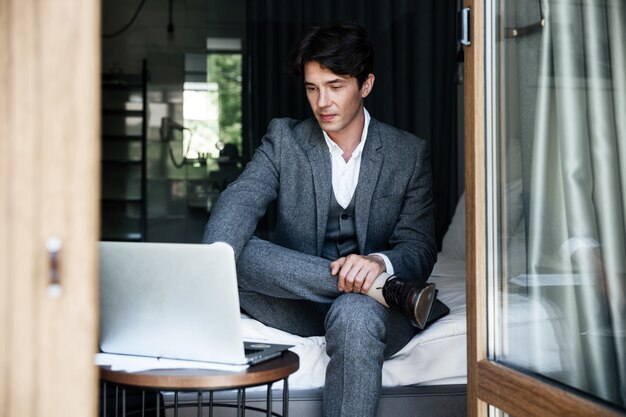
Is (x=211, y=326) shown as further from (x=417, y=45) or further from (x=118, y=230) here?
(x=118, y=230)

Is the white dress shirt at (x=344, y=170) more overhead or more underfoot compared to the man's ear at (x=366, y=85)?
more underfoot

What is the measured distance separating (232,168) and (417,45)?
1.55 m

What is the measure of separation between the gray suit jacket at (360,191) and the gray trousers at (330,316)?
0.20 meters

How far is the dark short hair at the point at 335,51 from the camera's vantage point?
2441 mm

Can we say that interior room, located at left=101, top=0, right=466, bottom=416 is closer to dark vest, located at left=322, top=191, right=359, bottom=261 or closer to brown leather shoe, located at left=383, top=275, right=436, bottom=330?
dark vest, located at left=322, top=191, right=359, bottom=261

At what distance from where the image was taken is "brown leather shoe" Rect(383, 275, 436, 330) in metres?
1.91

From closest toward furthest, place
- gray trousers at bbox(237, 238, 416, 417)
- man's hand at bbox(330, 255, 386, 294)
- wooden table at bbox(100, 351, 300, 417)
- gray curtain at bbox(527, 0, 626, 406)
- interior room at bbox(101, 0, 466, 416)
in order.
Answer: gray curtain at bbox(527, 0, 626, 406) → wooden table at bbox(100, 351, 300, 417) → gray trousers at bbox(237, 238, 416, 417) → man's hand at bbox(330, 255, 386, 294) → interior room at bbox(101, 0, 466, 416)

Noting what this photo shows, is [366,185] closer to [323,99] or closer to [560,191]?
[323,99]

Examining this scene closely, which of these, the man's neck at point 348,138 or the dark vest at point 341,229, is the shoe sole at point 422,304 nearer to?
the dark vest at point 341,229

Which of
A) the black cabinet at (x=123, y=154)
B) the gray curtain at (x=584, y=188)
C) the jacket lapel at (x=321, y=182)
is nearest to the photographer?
the gray curtain at (x=584, y=188)

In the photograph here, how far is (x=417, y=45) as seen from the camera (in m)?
4.80

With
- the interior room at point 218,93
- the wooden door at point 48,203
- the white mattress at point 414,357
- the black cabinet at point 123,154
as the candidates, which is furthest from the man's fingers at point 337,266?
the black cabinet at point 123,154

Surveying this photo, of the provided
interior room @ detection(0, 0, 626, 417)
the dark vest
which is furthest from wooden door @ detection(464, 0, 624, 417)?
the dark vest

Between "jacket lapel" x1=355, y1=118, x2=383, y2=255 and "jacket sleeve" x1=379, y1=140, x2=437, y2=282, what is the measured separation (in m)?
0.10
